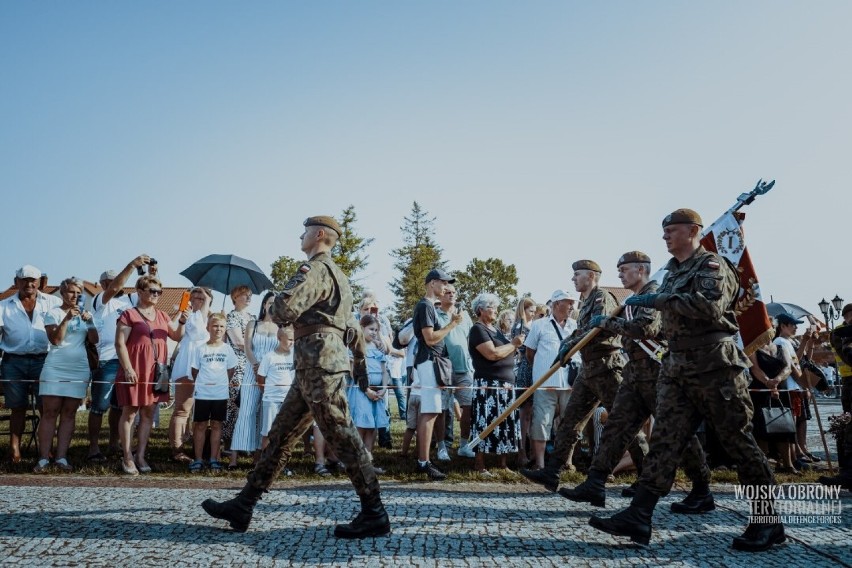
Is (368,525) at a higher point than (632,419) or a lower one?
lower

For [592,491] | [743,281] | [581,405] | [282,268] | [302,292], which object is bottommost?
[592,491]

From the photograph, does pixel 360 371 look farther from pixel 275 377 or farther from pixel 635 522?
pixel 275 377

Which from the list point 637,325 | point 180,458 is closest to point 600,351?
point 637,325

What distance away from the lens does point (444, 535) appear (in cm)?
445

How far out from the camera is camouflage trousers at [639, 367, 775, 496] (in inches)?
170

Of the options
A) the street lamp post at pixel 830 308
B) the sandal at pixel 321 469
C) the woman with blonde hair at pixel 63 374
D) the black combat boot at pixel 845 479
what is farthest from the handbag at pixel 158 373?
the street lamp post at pixel 830 308

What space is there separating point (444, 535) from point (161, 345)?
16.0 ft

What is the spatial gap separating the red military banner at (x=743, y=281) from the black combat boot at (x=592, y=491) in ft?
9.14

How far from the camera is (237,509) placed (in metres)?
4.47

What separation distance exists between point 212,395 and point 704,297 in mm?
5671

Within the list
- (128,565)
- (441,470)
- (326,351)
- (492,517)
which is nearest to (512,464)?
(441,470)

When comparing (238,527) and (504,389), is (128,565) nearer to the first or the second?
(238,527)

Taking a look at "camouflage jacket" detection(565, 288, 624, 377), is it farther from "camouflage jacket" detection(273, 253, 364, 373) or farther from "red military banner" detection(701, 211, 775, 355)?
"camouflage jacket" detection(273, 253, 364, 373)

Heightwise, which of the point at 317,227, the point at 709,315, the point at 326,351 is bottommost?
the point at 326,351
